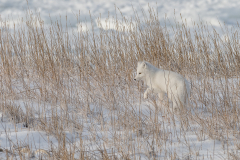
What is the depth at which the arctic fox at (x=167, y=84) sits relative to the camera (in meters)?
3.03

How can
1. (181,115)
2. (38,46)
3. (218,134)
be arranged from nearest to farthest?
1. (218,134)
2. (181,115)
3. (38,46)

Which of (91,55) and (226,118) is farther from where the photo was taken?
(91,55)

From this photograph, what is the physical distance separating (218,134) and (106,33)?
3.02m

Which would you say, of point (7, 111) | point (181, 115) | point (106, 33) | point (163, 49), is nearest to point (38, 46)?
point (106, 33)

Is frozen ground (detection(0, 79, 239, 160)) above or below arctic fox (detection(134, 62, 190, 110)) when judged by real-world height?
below

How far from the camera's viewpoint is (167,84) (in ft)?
9.25

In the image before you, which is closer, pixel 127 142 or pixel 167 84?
pixel 127 142

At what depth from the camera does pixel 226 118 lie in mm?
2422

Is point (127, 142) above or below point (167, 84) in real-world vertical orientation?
below

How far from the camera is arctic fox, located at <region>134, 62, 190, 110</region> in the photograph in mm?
3025

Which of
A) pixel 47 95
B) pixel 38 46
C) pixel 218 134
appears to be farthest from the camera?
pixel 38 46

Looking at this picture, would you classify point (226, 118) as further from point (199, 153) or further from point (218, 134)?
point (199, 153)

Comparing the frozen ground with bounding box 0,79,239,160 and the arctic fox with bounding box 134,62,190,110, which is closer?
the frozen ground with bounding box 0,79,239,160

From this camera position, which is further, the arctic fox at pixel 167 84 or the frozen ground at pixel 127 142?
the arctic fox at pixel 167 84
